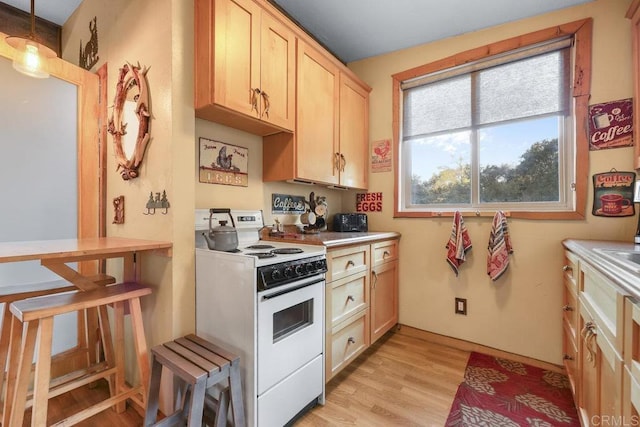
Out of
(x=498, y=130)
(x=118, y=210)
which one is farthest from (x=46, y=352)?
(x=498, y=130)

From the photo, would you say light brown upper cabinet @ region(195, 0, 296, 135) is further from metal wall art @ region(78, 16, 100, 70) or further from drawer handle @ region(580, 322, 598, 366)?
drawer handle @ region(580, 322, 598, 366)

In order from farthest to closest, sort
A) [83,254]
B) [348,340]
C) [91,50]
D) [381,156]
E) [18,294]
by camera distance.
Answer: [381,156] < [91,50] < [348,340] < [18,294] < [83,254]

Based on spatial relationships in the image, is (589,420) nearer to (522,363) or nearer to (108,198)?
(522,363)

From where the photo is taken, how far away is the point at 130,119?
1.69 m

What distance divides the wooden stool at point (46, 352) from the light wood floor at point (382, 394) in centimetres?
25

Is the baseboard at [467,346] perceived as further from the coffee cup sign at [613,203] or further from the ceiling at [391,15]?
the ceiling at [391,15]

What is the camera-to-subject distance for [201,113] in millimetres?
1623

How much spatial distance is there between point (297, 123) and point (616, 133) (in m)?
2.15

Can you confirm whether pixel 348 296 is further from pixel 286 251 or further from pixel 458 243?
pixel 458 243

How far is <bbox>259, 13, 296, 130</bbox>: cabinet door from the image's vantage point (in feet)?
5.63

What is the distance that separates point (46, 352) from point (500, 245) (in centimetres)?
273

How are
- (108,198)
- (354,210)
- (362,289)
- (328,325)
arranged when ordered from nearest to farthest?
(328,325) < (108,198) < (362,289) < (354,210)

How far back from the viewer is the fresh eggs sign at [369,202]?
9.21ft

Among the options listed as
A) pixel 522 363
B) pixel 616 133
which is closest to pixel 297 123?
pixel 616 133
